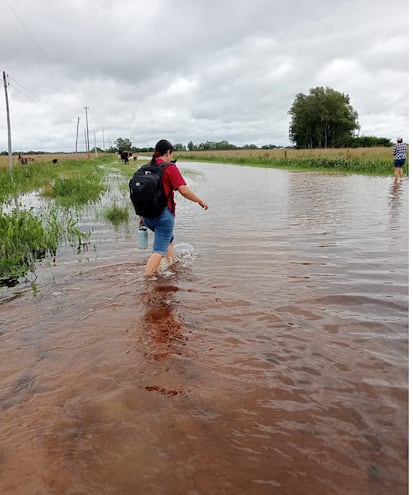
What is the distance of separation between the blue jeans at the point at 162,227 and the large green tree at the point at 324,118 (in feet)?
285

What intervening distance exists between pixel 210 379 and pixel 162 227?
2561 millimetres

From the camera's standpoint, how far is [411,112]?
1.62 metres

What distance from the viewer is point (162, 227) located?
506 cm

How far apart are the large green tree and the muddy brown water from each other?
87.2 m

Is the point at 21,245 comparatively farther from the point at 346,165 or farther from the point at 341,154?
the point at 341,154

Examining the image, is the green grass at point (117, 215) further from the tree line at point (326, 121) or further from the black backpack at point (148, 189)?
the tree line at point (326, 121)

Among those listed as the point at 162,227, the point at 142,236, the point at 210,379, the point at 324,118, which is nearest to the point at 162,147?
the point at 162,227

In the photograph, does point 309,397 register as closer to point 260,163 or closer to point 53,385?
point 53,385

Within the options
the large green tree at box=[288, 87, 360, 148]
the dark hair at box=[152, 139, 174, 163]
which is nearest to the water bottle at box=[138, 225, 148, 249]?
the dark hair at box=[152, 139, 174, 163]

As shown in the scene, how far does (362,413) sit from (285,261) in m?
3.78

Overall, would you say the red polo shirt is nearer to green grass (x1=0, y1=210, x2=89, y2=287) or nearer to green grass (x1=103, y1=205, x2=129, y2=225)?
green grass (x1=0, y1=210, x2=89, y2=287)

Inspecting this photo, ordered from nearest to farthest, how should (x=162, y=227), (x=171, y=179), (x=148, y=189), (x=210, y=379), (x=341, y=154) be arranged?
1. (x=210, y=379)
2. (x=148, y=189)
3. (x=171, y=179)
4. (x=162, y=227)
5. (x=341, y=154)

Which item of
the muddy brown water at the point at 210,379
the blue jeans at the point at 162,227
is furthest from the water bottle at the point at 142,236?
the muddy brown water at the point at 210,379

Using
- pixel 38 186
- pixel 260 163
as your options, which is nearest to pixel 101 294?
pixel 38 186
